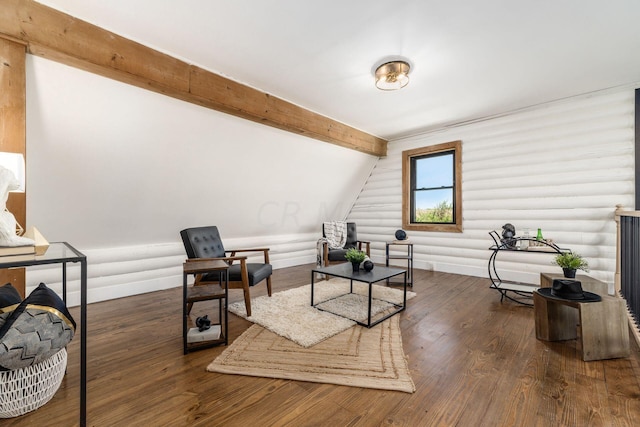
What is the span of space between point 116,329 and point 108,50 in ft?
8.02

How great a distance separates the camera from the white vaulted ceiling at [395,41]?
2076 millimetres

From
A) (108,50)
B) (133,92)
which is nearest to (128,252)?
(133,92)

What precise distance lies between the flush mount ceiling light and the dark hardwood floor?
8.24ft

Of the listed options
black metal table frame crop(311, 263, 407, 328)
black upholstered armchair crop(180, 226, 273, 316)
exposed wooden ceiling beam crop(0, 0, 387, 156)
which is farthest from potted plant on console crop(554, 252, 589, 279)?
exposed wooden ceiling beam crop(0, 0, 387, 156)

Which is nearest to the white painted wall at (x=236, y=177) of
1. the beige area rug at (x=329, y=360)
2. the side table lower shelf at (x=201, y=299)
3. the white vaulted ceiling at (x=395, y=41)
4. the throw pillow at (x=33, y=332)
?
the white vaulted ceiling at (x=395, y=41)

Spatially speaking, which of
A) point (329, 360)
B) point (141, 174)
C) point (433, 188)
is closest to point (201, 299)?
point (329, 360)

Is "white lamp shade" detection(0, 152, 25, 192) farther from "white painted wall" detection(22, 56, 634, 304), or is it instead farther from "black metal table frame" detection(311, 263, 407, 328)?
"black metal table frame" detection(311, 263, 407, 328)

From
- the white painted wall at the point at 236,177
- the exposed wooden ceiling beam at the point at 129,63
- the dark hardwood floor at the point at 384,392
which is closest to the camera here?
the dark hardwood floor at the point at 384,392

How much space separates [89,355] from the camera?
7.04ft

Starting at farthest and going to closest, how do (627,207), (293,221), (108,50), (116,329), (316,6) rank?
(293,221) → (627,207) → (116,329) → (108,50) → (316,6)

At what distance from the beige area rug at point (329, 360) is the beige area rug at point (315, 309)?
12cm

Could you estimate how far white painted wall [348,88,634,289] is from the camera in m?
3.54

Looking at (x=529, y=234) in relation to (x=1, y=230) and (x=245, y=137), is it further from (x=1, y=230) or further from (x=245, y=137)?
(x=1, y=230)

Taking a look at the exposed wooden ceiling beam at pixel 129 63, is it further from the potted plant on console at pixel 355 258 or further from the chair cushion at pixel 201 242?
the potted plant on console at pixel 355 258
